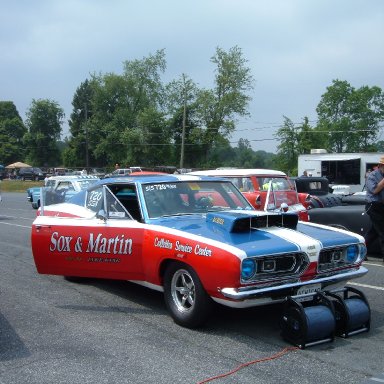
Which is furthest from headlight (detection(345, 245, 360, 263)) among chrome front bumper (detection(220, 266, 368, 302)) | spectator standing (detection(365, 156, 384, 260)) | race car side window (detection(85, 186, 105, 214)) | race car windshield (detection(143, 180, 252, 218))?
spectator standing (detection(365, 156, 384, 260))

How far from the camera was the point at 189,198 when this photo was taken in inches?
244

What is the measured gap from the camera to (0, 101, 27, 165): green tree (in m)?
94.0

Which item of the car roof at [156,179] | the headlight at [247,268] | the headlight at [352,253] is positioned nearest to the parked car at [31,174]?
the car roof at [156,179]

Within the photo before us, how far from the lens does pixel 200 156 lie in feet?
184

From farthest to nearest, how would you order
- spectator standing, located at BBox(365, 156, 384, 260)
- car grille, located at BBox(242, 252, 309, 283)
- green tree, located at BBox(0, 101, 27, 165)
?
green tree, located at BBox(0, 101, 27, 165)
spectator standing, located at BBox(365, 156, 384, 260)
car grille, located at BBox(242, 252, 309, 283)

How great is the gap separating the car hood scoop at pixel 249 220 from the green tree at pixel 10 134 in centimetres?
9455

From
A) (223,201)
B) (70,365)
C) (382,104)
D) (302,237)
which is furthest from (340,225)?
(382,104)

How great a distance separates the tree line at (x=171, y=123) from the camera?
56.2 meters

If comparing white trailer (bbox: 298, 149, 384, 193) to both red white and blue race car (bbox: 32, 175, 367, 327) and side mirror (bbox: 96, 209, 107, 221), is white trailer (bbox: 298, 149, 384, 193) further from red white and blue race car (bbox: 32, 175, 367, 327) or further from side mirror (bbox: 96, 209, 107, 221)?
side mirror (bbox: 96, 209, 107, 221)

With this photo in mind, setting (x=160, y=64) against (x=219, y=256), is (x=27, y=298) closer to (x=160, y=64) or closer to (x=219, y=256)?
(x=219, y=256)

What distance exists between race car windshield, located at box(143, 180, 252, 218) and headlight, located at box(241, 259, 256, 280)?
1550mm

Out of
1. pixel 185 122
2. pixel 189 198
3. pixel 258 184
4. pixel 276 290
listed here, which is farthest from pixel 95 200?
pixel 185 122

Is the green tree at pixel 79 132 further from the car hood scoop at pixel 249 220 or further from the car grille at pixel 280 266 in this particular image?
the car grille at pixel 280 266

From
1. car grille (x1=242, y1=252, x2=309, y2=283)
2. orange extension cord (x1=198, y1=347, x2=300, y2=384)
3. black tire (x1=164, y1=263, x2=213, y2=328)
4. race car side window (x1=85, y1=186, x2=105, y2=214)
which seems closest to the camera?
orange extension cord (x1=198, y1=347, x2=300, y2=384)
